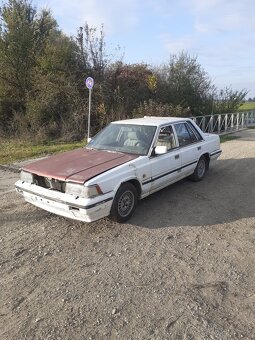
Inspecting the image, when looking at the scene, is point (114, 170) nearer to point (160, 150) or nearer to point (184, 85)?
point (160, 150)

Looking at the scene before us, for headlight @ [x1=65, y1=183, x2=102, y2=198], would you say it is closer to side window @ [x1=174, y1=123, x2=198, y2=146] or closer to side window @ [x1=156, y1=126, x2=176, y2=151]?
side window @ [x1=156, y1=126, x2=176, y2=151]

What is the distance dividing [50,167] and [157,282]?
2468 millimetres

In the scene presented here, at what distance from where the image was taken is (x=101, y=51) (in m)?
17.5

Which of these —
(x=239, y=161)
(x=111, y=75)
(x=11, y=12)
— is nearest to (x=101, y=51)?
(x=111, y=75)

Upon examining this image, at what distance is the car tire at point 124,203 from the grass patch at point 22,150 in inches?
235

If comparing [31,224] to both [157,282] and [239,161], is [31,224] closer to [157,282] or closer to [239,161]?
[157,282]

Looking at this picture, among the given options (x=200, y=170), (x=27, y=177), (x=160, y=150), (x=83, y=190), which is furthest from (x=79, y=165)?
(x=200, y=170)

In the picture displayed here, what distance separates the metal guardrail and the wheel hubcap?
10715 millimetres

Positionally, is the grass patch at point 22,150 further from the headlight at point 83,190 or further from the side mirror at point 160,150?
the headlight at point 83,190

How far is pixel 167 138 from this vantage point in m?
6.51

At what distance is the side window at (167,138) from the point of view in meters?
6.33

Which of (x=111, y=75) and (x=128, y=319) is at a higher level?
(x=111, y=75)

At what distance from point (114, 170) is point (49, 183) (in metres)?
0.98

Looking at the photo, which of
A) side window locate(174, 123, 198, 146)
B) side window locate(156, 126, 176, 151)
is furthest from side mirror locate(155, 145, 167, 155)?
side window locate(174, 123, 198, 146)
